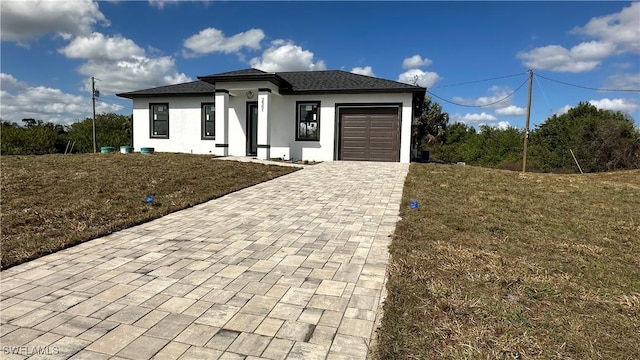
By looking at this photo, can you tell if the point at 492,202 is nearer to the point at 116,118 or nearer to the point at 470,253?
the point at 470,253

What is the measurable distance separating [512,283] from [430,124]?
31.3 metres

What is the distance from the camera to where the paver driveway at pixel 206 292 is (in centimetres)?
234

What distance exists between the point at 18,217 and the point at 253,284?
173 inches

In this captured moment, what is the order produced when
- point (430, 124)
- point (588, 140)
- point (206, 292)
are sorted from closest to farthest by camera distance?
1. point (206, 292)
2. point (588, 140)
3. point (430, 124)

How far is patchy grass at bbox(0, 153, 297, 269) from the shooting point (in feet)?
15.2

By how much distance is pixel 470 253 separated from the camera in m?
4.11

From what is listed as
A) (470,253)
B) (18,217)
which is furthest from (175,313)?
(18,217)

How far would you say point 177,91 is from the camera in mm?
16469

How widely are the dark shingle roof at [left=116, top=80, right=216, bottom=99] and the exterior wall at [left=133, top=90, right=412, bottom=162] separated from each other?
310 millimetres

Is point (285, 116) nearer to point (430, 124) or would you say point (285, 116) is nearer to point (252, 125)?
point (252, 125)

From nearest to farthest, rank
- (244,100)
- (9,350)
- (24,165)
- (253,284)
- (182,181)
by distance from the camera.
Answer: (9,350) < (253,284) < (182,181) < (24,165) < (244,100)

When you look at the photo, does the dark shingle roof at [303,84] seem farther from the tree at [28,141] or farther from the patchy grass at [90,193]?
the tree at [28,141]

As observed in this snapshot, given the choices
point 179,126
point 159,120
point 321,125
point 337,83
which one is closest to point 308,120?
point 321,125

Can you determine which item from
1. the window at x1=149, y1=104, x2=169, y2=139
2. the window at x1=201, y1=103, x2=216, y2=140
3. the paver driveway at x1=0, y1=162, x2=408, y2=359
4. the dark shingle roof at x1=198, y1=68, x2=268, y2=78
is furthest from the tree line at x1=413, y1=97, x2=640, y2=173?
the paver driveway at x1=0, y1=162, x2=408, y2=359
